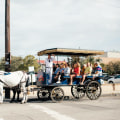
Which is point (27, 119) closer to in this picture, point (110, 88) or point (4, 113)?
point (4, 113)

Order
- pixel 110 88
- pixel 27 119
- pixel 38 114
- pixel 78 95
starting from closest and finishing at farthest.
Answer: pixel 27 119 < pixel 38 114 < pixel 78 95 < pixel 110 88

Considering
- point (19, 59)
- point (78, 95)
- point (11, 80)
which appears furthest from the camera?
point (19, 59)

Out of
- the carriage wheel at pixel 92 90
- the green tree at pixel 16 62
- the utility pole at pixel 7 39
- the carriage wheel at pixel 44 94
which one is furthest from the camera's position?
the green tree at pixel 16 62

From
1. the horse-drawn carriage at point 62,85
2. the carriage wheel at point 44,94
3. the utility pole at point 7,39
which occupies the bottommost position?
the carriage wheel at point 44,94

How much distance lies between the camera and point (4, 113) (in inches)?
385

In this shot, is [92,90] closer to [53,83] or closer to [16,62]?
[53,83]

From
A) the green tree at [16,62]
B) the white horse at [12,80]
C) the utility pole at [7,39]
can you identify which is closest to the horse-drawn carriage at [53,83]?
the white horse at [12,80]

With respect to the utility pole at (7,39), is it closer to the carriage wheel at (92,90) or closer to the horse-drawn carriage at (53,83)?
the horse-drawn carriage at (53,83)

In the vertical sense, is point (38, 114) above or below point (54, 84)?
below

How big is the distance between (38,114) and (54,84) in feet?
13.8

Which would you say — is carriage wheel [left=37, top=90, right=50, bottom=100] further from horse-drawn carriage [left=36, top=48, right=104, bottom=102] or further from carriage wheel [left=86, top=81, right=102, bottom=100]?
carriage wheel [left=86, top=81, right=102, bottom=100]

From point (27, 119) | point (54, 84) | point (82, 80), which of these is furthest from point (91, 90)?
point (27, 119)

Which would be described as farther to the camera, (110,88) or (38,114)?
(110,88)

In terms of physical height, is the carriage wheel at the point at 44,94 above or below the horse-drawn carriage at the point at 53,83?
below
